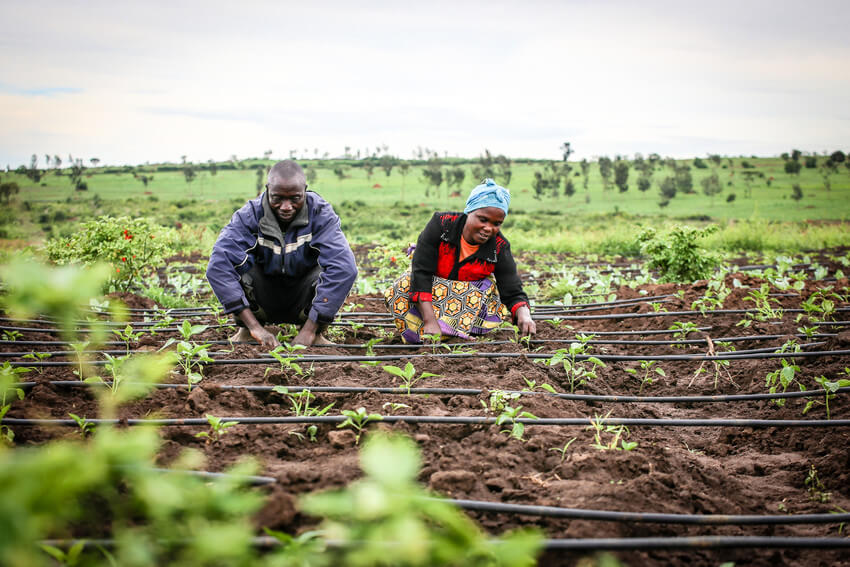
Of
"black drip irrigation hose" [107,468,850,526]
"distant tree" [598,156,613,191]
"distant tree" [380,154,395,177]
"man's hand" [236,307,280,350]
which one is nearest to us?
"black drip irrigation hose" [107,468,850,526]

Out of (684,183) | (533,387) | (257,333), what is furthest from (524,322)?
(684,183)

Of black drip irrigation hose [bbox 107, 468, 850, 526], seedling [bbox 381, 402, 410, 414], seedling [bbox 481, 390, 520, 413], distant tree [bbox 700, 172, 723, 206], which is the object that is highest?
distant tree [bbox 700, 172, 723, 206]

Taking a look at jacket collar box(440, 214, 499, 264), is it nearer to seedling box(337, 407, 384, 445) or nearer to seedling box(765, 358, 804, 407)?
seedling box(765, 358, 804, 407)

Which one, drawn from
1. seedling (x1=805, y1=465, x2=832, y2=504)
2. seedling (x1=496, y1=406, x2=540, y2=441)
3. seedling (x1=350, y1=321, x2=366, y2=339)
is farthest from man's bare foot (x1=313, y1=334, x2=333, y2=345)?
seedling (x1=805, y1=465, x2=832, y2=504)

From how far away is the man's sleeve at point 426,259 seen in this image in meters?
3.80

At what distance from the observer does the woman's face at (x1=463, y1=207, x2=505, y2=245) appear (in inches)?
139

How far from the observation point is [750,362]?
3.59 m

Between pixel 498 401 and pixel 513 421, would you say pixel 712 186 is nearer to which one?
pixel 498 401

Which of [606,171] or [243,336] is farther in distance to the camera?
[606,171]

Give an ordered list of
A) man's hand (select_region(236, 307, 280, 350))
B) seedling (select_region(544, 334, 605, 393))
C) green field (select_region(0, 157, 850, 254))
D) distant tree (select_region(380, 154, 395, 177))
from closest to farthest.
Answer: seedling (select_region(544, 334, 605, 393)) < man's hand (select_region(236, 307, 280, 350)) < green field (select_region(0, 157, 850, 254)) < distant tree (select_region(380, 154, 395, 177))

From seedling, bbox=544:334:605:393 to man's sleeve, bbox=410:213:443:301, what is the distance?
945mm

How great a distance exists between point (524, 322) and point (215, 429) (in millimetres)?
2202

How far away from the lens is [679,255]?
21.3 feet

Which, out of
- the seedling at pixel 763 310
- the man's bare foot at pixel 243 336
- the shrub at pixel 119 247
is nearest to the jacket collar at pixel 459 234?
the man's bare foot at pixel 243 336
